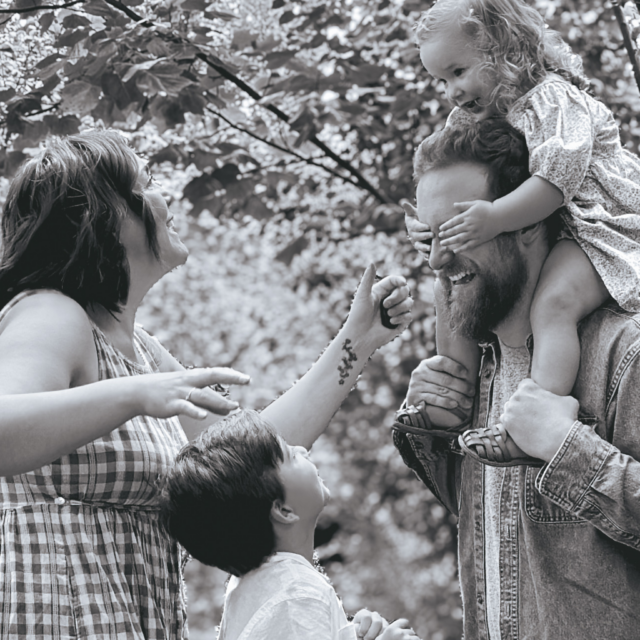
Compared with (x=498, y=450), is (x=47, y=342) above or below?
above

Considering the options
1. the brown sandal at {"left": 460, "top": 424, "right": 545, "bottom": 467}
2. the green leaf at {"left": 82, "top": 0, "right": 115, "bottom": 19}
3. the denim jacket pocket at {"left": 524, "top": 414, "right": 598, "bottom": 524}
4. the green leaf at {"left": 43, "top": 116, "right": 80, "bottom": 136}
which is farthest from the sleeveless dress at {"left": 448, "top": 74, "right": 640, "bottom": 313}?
the green leaf at {"left": 43, "top": 116, "right": 80, "bottom": 136}

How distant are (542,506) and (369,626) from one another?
19.3 inches

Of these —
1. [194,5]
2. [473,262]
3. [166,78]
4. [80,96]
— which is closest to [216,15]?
[194,5]

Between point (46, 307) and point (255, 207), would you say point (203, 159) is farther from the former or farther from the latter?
point (46, 307)

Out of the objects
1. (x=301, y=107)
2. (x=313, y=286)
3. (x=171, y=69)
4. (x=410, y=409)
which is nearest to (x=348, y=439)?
(x=313, y=286)

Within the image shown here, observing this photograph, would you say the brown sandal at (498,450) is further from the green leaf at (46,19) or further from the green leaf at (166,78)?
the green leaf at (46,19)

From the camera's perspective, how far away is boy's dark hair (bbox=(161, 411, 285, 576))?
2123mm

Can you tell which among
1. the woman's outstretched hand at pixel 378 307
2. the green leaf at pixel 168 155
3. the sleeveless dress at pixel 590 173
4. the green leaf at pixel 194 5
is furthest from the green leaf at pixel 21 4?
the sleeveless dress at pixel 590 173

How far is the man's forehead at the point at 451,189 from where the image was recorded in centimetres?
230

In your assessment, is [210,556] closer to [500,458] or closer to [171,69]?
[500,458]

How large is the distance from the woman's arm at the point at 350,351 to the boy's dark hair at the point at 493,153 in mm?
494

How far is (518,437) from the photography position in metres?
2.08

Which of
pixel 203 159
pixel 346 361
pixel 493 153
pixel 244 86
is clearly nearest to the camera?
pixel 493 153

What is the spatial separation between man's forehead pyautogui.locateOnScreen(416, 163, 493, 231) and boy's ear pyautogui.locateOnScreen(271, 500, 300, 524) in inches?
31.0
